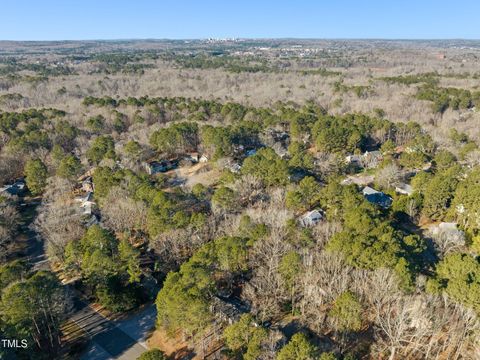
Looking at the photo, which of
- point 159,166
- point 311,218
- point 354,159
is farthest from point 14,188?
point 354,159

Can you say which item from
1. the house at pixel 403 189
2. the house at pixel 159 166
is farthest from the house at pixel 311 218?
the house at pixel 159 166

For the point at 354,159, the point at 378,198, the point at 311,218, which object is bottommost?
the point at 378,198

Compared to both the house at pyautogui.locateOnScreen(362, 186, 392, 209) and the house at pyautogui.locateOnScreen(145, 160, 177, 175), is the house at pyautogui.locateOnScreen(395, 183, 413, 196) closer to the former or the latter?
the house at pyautogui.locateOnScreen(362, 186, 392, 209)

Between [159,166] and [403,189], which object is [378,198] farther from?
[159,166]

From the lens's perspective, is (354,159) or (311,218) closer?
(311,218)

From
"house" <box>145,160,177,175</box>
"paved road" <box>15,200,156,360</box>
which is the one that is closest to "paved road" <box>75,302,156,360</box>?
"paved road" <box>15,200,156,360</box>
